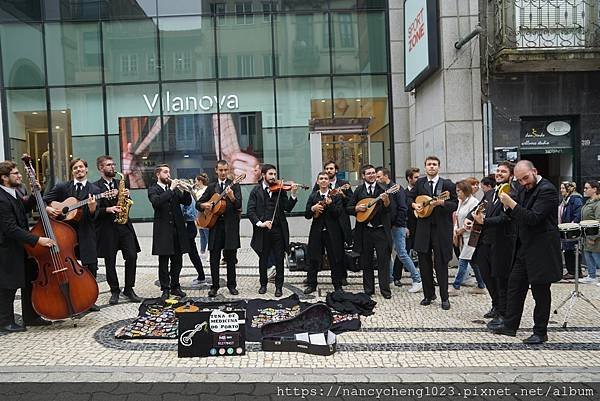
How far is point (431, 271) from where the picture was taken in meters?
7.19

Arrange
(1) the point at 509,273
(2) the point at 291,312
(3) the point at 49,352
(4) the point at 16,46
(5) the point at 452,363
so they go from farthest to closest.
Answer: (4) the point at 16,46
(2) the point at 291,312
(1) the point at 509,273
(3) the point at 49,352
(5) the point at 452,363

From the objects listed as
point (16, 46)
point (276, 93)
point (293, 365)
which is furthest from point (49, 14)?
point (293, 365)

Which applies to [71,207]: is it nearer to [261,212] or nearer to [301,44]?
[261,212]

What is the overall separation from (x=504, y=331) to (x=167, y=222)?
4522mm

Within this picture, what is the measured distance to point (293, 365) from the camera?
5004mm

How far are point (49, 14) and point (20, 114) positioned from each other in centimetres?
310

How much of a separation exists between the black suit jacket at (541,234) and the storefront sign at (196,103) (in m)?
11.9

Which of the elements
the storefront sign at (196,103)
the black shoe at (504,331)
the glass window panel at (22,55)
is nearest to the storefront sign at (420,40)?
the storefront sign at (196,103)

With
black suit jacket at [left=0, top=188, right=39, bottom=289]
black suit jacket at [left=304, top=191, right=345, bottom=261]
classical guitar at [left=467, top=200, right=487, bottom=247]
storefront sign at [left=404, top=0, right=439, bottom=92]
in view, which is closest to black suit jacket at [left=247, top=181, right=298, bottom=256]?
black suit jacket at [left=304, top=191, right=345, bottom=261]

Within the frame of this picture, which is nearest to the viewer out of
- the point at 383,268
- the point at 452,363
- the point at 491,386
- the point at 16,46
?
the point at 491,386

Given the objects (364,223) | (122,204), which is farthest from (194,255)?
(364,223)

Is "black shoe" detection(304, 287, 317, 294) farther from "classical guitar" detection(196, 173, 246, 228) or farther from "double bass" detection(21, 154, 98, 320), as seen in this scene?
"double bass" detection(21, 154, 98, 320)

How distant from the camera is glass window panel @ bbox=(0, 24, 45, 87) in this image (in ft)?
53.3

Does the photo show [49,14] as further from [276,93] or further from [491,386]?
[491,386]
